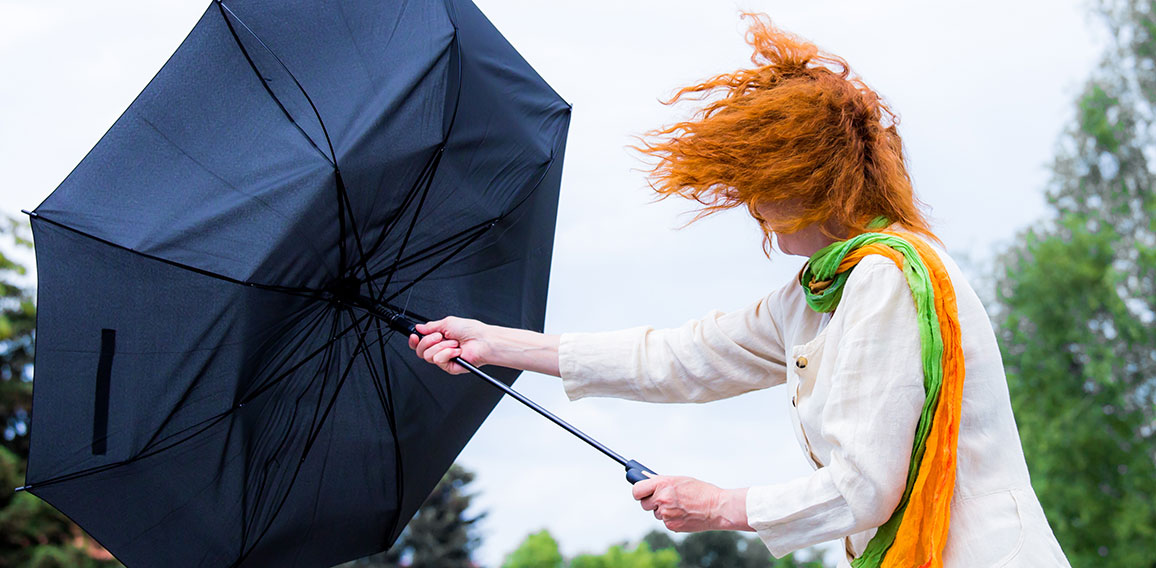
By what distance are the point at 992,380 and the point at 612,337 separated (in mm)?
922

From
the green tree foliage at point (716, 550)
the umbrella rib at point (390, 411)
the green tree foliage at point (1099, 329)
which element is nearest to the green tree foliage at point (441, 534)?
the green tree foliage at point (716, 550)

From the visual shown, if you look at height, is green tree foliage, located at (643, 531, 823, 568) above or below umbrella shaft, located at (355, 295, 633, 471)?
below

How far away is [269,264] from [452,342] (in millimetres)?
500

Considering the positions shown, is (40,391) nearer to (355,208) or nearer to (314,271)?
(314,271)

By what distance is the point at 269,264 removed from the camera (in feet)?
8.16

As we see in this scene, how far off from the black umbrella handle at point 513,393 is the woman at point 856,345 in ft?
0.64

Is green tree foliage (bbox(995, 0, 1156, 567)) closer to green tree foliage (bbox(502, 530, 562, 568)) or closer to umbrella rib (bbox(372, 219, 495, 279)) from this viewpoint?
green tree foliage (bbox(502, 530, 562, 568))

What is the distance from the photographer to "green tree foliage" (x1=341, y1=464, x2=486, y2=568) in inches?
785

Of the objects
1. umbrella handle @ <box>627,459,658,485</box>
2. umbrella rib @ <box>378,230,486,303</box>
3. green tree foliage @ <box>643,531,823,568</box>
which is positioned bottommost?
green tree foliage @ <box>643,531,823,568</box>

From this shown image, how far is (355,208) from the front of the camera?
8.34 feet

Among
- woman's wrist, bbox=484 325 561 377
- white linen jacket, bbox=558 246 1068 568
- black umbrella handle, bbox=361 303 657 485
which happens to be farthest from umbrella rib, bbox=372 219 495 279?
white linen jacket, bbox=558 246 1068 568

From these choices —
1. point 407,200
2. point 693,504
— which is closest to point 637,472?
point 693,504

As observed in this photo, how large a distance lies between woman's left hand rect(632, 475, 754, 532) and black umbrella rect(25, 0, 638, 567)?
0.30m

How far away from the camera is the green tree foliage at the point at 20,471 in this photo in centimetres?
1578
